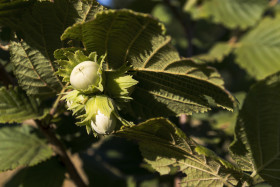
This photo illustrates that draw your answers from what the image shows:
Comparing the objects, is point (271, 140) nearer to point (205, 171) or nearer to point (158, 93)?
point (205, 171)

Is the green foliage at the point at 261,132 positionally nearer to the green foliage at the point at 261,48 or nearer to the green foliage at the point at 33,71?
the green foliage at the point at 33,71

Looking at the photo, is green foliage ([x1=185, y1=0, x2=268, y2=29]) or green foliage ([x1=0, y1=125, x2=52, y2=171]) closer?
green foliage ([x1=0, y1=125, x2=52, y2=171])

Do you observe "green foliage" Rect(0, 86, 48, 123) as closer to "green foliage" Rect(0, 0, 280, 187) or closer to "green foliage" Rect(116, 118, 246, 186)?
"green foliage" Rect(0, 0, 280, 187)

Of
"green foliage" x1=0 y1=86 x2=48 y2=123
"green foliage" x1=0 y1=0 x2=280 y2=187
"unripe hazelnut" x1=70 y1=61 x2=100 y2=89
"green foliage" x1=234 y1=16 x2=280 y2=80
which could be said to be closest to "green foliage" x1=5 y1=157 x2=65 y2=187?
"green foliage" x1=0 y1=0 x2=280 y2=187

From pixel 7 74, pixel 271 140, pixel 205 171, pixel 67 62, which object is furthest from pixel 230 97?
pixel 7 74

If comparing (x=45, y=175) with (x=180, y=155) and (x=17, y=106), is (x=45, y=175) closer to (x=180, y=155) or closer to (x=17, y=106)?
(x=17, y=106)
